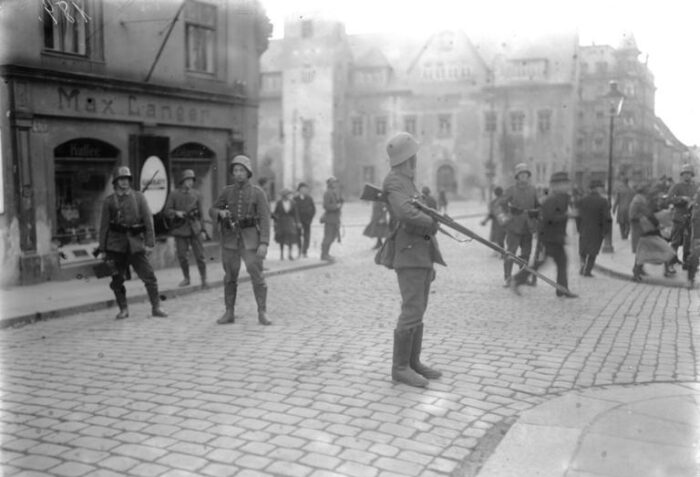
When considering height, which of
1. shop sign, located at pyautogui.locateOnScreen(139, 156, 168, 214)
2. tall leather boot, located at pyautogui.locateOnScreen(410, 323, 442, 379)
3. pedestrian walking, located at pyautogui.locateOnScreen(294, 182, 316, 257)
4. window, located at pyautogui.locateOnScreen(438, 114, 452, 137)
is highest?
window, located at pyautogui.locateOnScreen(438, 114, 452, 137)

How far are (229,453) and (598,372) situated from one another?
3.31m

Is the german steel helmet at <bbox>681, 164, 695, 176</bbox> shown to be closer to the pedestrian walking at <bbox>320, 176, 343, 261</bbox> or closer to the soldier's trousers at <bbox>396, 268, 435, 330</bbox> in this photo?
the pedestrian walking at <bbox>320, 176, 343, 261</bbox>

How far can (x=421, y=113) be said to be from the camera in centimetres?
5503

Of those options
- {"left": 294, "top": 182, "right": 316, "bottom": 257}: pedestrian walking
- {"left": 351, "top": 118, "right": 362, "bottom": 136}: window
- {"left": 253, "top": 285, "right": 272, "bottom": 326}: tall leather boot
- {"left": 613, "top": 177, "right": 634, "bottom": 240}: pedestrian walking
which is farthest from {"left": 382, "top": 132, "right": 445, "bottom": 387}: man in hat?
{"left": 351, "top": 118, "right": 362, "bottom": 136}: window

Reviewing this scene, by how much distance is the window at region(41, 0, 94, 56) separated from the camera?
11766mm

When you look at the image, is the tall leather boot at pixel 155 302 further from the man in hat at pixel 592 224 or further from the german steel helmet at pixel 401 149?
the man in hat at pixel 592 224

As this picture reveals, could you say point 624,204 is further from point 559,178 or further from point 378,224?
point 559,178

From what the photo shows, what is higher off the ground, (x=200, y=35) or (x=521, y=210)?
(x=200, y=35)

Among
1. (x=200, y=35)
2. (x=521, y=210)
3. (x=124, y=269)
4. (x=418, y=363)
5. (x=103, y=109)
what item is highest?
(x=200, y=35)

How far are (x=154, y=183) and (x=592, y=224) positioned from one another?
26.5ft

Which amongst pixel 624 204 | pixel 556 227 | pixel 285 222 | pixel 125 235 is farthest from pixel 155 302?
pixel 624 204

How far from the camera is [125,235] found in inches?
349

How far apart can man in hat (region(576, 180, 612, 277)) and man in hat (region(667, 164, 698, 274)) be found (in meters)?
1.25

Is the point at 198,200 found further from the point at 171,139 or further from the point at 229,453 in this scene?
the point at 229,453
